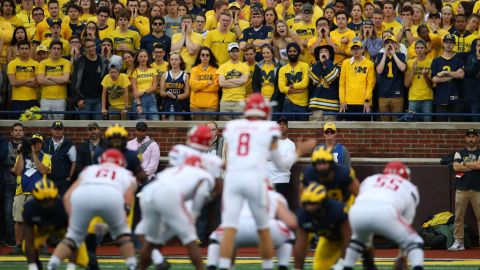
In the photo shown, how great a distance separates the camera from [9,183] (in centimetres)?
2112

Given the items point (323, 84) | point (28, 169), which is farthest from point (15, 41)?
point (323, 84)

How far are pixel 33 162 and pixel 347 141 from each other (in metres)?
5.26

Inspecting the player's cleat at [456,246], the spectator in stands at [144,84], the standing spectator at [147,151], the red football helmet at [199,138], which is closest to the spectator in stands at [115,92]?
the spectator in stands at [144,84]

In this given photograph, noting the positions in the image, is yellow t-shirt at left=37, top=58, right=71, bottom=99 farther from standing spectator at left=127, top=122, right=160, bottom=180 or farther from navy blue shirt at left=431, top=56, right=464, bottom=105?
navy blue shirt at left=431, top=56, right=464, bottom=105

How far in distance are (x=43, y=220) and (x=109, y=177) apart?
1.34 m

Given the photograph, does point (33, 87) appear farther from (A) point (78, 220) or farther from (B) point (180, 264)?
(A) point (78, 220)

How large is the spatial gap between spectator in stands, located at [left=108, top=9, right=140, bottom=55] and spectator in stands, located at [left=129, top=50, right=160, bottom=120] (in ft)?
2.47

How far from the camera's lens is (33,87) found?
21.8 m

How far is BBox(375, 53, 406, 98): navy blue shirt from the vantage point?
821 inches

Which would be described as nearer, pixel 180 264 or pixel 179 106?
pixel 180 264

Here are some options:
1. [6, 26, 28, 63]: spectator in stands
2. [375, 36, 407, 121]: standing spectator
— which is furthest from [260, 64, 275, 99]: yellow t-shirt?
[6, 26, 28, 63]: spectator in stands

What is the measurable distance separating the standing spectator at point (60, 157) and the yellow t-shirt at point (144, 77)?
1509mm

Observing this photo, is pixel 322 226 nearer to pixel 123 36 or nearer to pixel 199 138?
pixel 199 138

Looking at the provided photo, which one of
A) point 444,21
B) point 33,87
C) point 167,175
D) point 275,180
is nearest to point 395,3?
point 444,21
